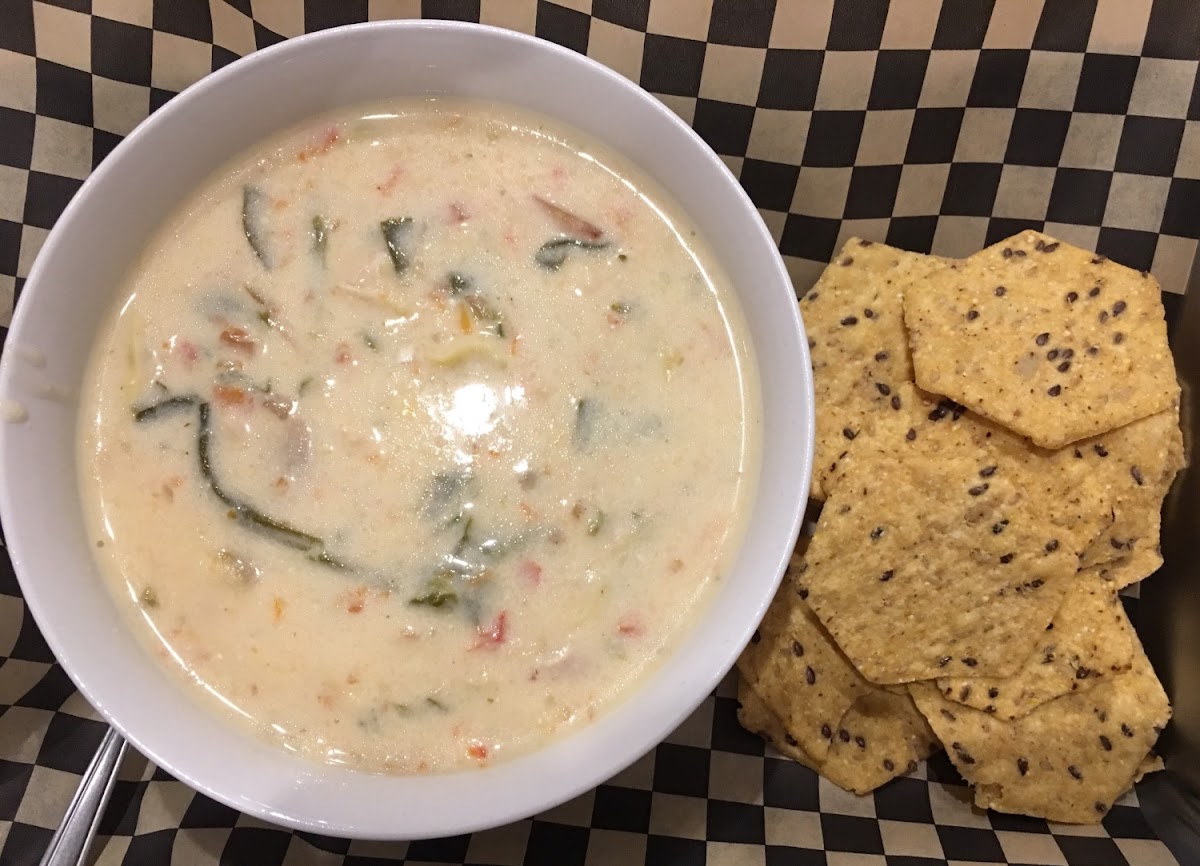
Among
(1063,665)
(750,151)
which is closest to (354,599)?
(750,151)

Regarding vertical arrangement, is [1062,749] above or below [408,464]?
below

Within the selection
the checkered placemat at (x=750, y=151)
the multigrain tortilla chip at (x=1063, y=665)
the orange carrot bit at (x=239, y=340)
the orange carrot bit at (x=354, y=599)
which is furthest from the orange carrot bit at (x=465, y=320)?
the multigrain tortilla chip at (x=1063, y=665)

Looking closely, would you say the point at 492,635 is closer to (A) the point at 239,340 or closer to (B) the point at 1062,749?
(A) the point at 239,340

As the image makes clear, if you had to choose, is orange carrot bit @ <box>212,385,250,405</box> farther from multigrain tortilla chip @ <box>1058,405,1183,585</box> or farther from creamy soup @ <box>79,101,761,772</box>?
multigrain tortilla chip @ <box>1058,405,1183,585</box>

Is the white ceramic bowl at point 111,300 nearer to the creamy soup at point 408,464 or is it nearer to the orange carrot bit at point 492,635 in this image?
the creamy soup at point 408,464

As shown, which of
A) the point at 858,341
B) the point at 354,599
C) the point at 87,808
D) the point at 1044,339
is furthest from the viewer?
the point at 858,341

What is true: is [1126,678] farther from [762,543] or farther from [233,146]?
[233,146]

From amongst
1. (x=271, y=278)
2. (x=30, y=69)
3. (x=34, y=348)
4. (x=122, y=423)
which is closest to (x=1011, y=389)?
(x=271, y=278)
